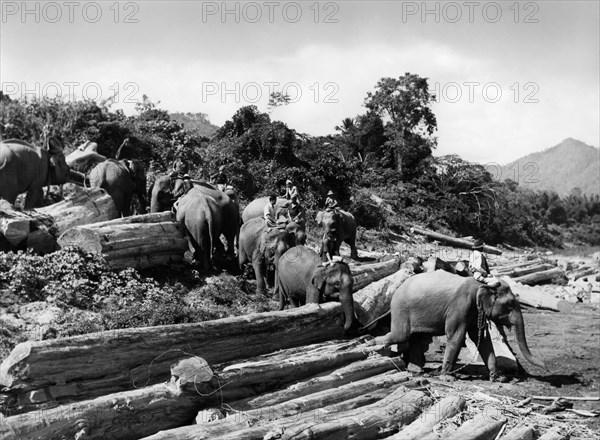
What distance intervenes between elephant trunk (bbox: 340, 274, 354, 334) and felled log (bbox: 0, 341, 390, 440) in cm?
269

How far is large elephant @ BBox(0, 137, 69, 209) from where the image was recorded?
1577 centimetres

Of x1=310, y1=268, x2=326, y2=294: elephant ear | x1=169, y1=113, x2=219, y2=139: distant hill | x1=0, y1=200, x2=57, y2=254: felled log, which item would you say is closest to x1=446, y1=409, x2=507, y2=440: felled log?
x1=310, y1=268, x2=326, y2=294: elephant ear

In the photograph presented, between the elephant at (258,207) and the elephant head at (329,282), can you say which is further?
the elephant at (258,207)

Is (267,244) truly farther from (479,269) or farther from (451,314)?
(451,314)

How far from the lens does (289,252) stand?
45.6 ft

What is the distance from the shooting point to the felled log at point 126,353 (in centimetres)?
688

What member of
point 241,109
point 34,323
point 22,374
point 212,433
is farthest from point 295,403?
point 241,109

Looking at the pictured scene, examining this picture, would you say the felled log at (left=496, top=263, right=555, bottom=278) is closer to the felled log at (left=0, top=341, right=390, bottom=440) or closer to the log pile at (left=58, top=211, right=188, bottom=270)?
the log pile at (left=58, top=211, right=188, bottom=270)

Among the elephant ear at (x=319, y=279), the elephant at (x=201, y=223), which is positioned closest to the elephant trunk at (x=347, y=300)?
the elephant ear at (x=319, y=279)

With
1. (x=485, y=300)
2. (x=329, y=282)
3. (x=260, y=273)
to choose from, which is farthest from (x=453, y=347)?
Answer: (x=260, y=273)

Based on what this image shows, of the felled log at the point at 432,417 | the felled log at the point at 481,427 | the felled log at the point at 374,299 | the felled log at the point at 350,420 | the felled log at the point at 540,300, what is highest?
the felled log at the point at 374,299

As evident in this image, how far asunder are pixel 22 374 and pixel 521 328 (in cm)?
743

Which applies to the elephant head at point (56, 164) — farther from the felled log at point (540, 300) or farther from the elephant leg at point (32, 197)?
the felled log at point (540, 300)

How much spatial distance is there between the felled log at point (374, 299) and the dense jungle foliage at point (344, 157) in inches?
427
